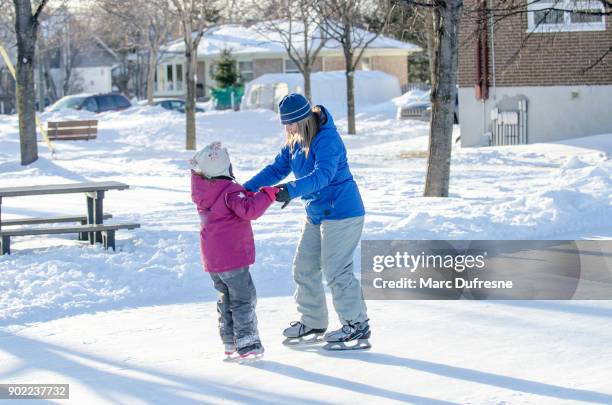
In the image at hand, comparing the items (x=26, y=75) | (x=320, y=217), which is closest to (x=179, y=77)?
(x=26, y=75)

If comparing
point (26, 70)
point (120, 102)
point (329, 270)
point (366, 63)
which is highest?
point (366, 63)

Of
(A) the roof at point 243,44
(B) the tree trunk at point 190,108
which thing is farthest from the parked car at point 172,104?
(B) the tree trunk at point 190,108

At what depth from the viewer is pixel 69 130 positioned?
29.8 meters

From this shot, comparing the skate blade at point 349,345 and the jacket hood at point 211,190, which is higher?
the jacket hood at point 211,190

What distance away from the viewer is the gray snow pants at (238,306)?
6.23m

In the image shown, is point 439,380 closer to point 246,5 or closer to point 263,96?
point 246,5

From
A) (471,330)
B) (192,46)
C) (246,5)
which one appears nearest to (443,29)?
(471,330)

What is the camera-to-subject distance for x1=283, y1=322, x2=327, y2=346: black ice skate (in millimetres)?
6648

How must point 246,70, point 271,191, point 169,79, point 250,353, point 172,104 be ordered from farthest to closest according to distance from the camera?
point 169,79, point 246,70, point 172,104, point 250,353, point 271,191

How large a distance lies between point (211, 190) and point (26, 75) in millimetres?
15888

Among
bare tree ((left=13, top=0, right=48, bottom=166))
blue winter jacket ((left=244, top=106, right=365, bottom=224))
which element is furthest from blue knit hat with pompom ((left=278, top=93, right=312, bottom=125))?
bare tree ((left=13, top=0, right=48, bottom=166))

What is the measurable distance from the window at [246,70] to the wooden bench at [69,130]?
28.6 meters

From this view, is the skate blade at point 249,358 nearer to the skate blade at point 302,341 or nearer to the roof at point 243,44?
the skate blade at point 302,341

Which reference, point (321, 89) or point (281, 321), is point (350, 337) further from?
point (321, 89)
